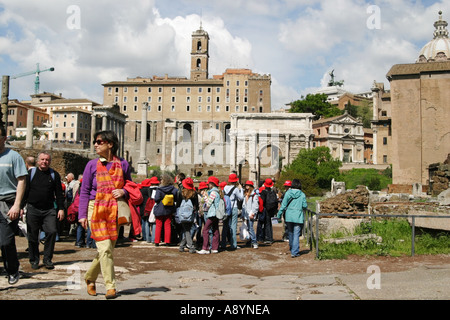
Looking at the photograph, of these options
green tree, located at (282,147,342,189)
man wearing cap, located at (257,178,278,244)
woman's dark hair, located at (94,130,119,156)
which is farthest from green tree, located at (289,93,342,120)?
woman's dark hair, located at (94,130,119,156)

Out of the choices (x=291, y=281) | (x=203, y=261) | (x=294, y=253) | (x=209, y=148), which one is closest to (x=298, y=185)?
(x=294, y=253)

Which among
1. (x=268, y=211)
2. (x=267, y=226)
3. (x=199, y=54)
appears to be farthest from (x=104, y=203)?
(x=199, y=54)

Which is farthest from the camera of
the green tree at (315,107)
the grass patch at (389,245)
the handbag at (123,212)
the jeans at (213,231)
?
the green tree at (315,107)

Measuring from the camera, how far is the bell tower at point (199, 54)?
106 metres

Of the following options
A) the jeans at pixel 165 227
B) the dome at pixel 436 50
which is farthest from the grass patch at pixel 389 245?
the dome at pixel 436 50

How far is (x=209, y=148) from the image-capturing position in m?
95.2

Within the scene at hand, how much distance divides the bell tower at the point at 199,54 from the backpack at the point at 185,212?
97339 millimetres

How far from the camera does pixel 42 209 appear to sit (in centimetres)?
730

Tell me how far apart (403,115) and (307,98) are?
5667cm

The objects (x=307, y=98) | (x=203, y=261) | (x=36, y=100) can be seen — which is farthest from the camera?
(x=36, y=100)

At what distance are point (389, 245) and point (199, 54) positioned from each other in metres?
101

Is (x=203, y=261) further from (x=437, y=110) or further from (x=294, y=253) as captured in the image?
(x=437, y=110)

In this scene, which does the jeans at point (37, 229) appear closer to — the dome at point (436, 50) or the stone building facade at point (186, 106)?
the dome at point (436, 50)

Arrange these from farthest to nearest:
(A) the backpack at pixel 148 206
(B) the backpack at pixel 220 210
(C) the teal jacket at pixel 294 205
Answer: (A) the backpack at pixel 148 206 → (B) the backpack at pixel 220 210 → (C) the teal jacket at pixel 294 205
